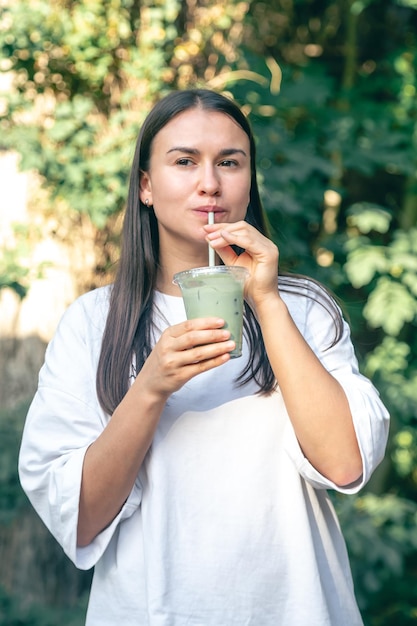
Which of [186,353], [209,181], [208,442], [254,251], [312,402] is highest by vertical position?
[209,181]

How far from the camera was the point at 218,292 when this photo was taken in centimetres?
165

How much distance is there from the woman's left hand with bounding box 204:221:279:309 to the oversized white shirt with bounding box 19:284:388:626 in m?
0.21

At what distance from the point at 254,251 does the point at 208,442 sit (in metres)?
0.39

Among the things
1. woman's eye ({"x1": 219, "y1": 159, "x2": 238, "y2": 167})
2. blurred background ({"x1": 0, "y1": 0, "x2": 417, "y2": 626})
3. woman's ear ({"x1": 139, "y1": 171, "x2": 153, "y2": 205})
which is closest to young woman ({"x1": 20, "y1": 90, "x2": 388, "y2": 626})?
woman's eye ({"x1": 219, "y1": 159, "x2": 238, "y2": 167})

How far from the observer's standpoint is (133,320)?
191 centimetres

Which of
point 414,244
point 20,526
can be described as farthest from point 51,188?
point 414,244

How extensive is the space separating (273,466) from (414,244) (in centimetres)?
285

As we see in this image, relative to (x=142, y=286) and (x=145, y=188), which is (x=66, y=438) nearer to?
(x=142, y=286)

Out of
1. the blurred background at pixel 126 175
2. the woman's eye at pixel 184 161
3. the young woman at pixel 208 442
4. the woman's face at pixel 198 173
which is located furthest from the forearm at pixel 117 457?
the blurred background at pixel 126 175

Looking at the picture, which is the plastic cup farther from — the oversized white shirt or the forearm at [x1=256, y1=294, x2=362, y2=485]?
the oversized white shirt

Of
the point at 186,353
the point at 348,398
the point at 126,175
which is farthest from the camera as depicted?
the point at 126,175

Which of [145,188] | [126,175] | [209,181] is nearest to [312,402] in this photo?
[209,181]

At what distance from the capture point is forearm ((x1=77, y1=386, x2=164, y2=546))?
1.67 metres

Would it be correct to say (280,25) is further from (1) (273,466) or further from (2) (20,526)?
(1) (273,466)
